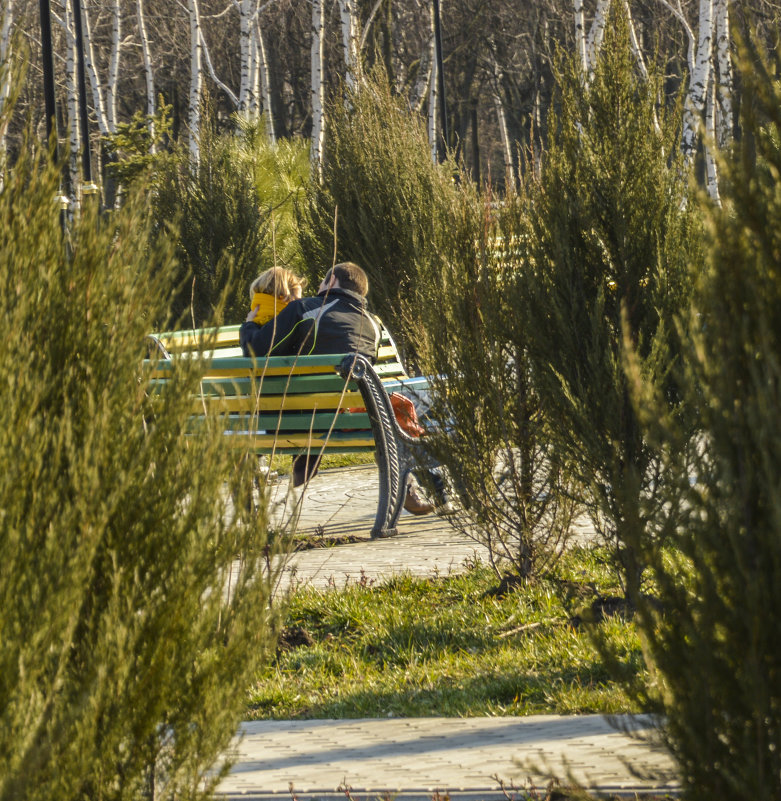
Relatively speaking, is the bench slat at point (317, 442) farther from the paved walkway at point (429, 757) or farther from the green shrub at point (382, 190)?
the green shrub at point (382, 190)

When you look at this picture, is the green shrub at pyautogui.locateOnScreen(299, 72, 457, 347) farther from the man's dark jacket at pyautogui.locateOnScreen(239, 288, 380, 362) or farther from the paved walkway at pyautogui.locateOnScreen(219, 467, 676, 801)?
the paved walkway at pyautogui.locateOnScreen(219, 467, 676, 801)

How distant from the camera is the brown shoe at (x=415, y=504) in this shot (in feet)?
23.9

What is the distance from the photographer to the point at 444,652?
4.54m

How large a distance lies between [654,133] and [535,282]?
80cm

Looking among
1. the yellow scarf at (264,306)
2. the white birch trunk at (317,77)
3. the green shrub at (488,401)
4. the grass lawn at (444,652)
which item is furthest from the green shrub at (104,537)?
the white birch trunk at (317,77)

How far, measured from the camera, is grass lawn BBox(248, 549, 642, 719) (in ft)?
13.0

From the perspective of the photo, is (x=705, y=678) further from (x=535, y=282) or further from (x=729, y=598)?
(x=535, y=282)

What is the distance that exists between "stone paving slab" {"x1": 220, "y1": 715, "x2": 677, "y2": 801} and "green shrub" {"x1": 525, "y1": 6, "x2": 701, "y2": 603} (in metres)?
1.45

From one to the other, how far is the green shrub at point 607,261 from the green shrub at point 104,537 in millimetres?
2561

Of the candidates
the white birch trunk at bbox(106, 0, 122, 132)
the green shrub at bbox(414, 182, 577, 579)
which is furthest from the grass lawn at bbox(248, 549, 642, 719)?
the white birch trunk at bbox(106, 0, 122, 132)

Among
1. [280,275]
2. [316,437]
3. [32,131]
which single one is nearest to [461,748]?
[32,131]

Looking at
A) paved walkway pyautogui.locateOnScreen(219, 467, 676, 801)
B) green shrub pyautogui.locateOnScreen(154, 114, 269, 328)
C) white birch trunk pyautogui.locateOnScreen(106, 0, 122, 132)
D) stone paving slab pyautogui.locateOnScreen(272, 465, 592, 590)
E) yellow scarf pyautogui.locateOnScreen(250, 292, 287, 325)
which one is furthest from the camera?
white birch trunk pyautogui.locateOnScreen(106, 0, 122, 132)

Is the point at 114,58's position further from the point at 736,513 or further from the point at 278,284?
the point at 736,513

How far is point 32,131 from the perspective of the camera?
2.31 m
